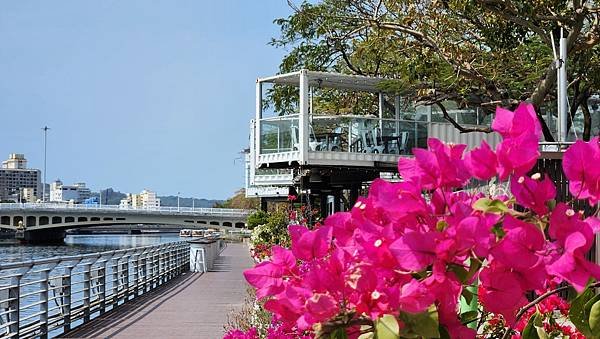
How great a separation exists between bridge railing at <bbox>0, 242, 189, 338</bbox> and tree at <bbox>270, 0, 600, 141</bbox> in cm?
708

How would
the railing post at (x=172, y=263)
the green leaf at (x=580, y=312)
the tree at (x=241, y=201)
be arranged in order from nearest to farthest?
the green leaf at (x=580, y=312)
the railing post at (x=172, y=263)
the tree at (x=241, y=201)

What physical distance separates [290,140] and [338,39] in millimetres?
3062

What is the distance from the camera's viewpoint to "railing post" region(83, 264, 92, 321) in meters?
13.0

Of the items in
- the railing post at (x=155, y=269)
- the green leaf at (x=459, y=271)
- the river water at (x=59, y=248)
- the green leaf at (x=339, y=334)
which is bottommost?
the river water at (x=59, y=248)

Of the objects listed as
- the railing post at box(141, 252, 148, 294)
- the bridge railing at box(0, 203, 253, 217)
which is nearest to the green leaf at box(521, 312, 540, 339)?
the railing post at box(141, 252, 148, 294)

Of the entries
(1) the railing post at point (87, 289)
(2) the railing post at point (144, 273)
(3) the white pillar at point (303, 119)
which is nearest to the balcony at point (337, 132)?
(3) the white pillar at point (303, 119)

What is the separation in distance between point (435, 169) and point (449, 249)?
178 mm

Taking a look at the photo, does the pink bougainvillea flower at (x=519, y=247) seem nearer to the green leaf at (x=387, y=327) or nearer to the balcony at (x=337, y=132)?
the green leaf at (x=387, y=327)

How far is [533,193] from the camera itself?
128 cm

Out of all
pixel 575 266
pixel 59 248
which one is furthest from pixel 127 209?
pixel 575 266

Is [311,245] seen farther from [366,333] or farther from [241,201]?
[241,201]

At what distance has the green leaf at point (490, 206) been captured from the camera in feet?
4.09

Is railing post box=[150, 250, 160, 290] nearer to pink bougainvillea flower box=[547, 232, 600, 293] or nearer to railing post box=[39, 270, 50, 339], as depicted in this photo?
railing post box=[39, 270, 50, 339]

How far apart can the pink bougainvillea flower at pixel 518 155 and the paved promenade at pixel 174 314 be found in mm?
10624
